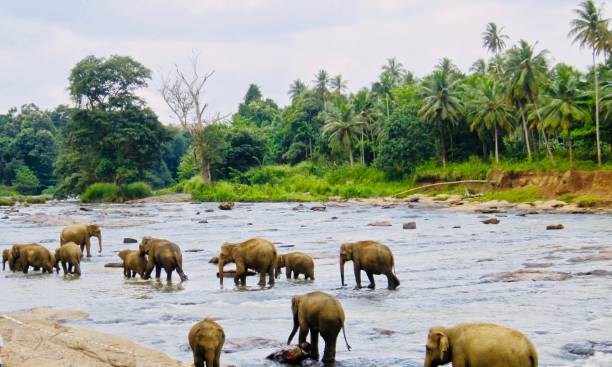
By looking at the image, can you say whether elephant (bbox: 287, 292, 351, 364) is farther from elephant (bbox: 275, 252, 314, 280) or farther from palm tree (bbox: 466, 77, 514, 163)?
palm tree (bbox: 466, 77, 514, 163)

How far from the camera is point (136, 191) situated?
237 feet

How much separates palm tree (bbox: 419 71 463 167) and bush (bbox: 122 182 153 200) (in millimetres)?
28270

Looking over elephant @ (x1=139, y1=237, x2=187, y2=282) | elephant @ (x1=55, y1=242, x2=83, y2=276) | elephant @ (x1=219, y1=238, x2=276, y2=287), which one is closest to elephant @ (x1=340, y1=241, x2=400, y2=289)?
elephant @ (x1=219, y1=238, x2=276, y2=287)

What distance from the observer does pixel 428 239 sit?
27703 mm

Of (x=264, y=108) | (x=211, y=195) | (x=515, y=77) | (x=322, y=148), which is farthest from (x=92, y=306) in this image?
(x=264, y=108)

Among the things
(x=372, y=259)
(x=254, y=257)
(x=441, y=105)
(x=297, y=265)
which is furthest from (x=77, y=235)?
(x=441, y=105)

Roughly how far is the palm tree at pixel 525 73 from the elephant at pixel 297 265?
4557cm

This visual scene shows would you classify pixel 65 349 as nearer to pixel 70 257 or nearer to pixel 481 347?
pixel 481 347

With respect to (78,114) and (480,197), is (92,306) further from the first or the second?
(78,114)

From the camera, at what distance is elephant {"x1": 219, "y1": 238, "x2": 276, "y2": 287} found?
51.2 feet

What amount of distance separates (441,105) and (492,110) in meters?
6.49

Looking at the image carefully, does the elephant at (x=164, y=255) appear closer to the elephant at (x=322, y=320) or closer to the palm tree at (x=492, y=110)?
the elephant at (x=322, y=320)

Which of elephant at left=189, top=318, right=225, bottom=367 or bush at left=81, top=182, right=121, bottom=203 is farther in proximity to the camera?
bush at left=81, top=182, right=121, bottom=203

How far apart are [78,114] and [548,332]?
6970 centimetres
